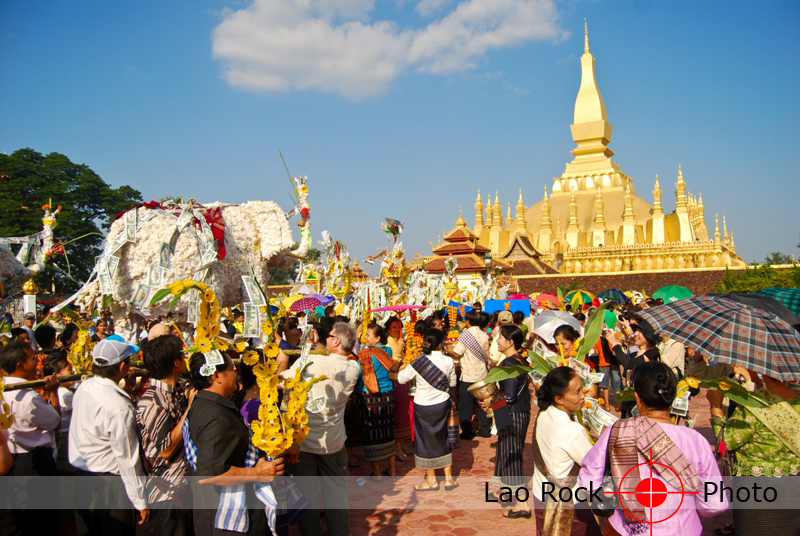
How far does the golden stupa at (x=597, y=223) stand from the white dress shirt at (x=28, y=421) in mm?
29344

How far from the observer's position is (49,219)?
36.4 ft

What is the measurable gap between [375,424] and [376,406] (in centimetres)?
19

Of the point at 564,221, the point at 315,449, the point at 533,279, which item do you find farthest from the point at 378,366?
the point at 564,221

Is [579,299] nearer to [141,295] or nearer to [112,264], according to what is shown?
[112,264]

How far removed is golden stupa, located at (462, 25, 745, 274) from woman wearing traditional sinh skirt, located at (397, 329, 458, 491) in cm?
2672

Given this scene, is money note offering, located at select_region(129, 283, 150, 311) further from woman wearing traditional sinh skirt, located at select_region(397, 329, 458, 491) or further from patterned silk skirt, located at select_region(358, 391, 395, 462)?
woman wearing traditional sinh skirt, located at select_region(397, 329, 458, 491)

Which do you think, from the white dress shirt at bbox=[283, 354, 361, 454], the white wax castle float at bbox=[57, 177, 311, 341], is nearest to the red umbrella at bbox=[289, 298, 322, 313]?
the white wax castle float at bbox=[57, 177, 311, 341]

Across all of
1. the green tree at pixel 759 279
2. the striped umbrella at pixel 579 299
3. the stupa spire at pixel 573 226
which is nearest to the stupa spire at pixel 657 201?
the stupa spire at pixel 573 226

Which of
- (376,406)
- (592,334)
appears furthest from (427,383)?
(592,334)

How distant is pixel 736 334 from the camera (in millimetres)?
3756

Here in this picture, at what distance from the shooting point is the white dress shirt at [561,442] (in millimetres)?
3492

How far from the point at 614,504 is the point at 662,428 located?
476mm

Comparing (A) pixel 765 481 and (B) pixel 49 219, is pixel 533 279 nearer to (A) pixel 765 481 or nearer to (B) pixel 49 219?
(B) pixel 49 219

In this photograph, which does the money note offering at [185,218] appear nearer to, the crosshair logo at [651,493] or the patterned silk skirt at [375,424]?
the patterned silk skirt at [375,424]
